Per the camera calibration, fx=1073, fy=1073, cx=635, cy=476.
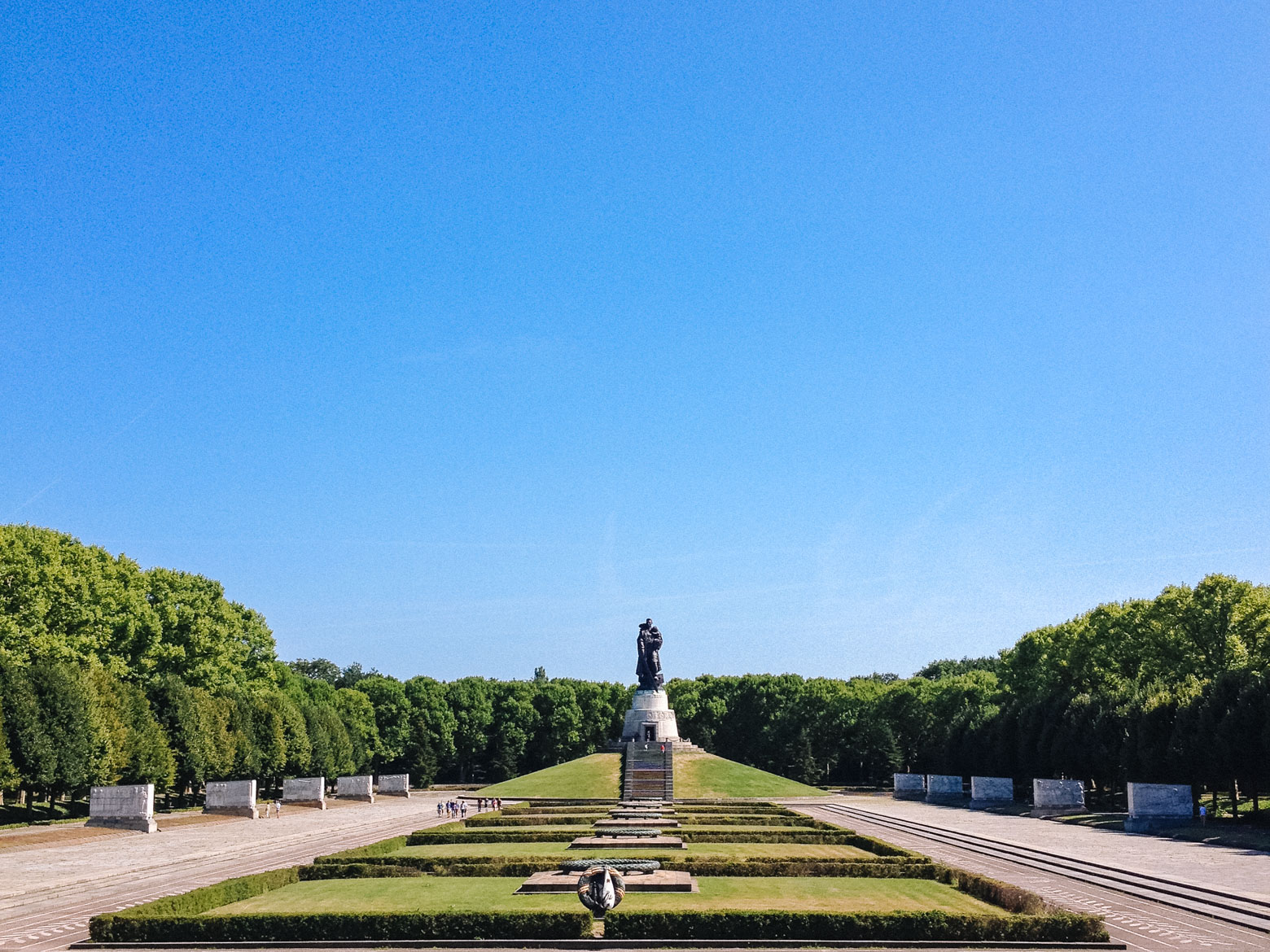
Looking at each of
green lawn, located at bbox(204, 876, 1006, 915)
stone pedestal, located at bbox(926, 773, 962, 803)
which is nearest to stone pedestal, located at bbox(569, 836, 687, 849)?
green lawn, located at bbox(204, 876, 1006, 915)

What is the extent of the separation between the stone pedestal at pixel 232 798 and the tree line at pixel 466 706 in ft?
7.66

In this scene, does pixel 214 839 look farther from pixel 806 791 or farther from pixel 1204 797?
pixel 1204 797

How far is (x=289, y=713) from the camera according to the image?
76.8 meters

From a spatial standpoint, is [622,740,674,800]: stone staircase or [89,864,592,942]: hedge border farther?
[622,740,674,800]: stone staircase

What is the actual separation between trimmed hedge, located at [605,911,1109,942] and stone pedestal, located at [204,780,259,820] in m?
45.0

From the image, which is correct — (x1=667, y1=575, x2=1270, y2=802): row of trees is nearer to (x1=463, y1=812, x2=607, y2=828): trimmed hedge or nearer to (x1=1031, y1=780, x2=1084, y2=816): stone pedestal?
(x1=1031, y1=780, x2=1084, y2=816): stone pedestal

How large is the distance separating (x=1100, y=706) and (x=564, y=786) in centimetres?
3434

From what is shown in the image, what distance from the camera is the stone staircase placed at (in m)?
69.0

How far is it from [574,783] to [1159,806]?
37.9 meters

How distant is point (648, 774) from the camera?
232ft

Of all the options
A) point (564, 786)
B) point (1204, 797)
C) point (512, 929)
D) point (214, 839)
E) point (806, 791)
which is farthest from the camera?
point (806, 791)

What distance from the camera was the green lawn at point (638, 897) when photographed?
2544 centimetres

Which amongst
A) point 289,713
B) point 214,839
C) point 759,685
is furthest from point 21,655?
point 759,685

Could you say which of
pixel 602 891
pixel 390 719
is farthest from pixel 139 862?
A: pixel 390 719
